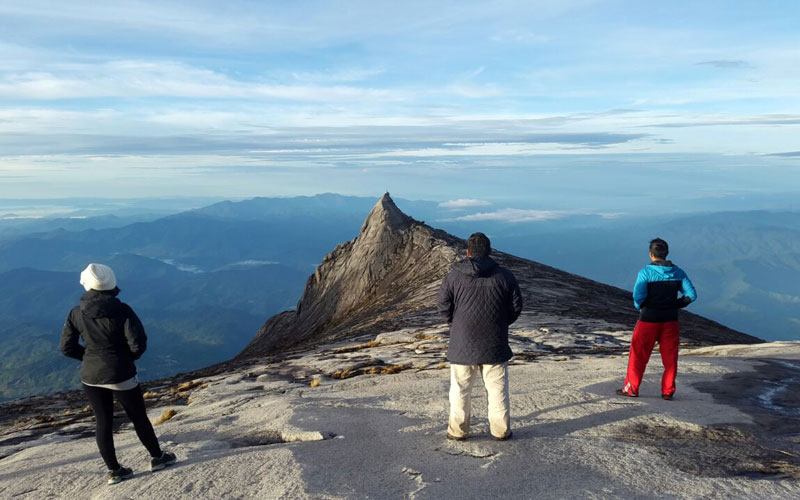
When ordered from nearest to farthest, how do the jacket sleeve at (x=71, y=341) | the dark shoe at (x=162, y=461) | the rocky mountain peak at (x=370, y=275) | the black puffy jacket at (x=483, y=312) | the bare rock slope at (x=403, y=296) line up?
the jacket sleeve at (x=71, y=341) < the dark shoe at (x=162, y=461) < the black puffy jacket at (x=483, y=312) < the bare rock slope at (x=403, y=296) < the rocky mountain peak at (x=370, y=275)

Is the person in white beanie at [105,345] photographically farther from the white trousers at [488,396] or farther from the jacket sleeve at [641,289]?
the jacket sleeve at [641,289]

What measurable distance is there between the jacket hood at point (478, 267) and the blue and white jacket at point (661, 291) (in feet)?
11.6

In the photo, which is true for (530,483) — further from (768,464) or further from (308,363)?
(308,363)

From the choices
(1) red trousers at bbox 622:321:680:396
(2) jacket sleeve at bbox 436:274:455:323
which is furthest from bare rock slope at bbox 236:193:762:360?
(2) jacket sleeve at bbox 436:274:455:323

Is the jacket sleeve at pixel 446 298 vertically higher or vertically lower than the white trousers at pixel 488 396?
higher

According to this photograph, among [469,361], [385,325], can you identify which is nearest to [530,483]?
[469,361]

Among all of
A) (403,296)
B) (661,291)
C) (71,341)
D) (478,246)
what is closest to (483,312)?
(478,246)

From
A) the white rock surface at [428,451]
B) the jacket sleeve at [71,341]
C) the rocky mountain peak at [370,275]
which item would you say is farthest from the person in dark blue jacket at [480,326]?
the rocky mountain peak at [370,275]

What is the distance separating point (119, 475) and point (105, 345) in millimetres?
1828

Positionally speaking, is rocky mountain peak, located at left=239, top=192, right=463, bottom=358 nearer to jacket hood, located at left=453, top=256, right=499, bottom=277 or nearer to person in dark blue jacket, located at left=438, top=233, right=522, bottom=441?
person in dark blue jacket, located at left=438, top=233, right=522, bottom=441

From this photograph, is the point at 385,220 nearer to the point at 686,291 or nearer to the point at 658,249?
the point at 658,249

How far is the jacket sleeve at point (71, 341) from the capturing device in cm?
795

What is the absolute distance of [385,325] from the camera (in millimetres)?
23016

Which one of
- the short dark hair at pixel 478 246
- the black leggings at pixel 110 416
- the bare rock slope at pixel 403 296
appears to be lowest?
the bare rock slope at pixel 403 296
